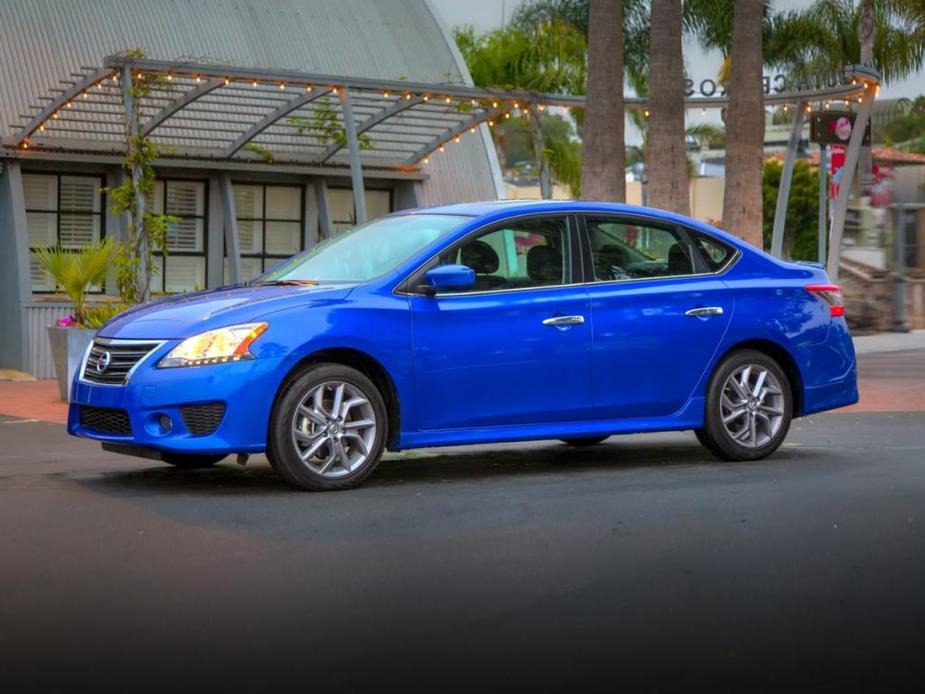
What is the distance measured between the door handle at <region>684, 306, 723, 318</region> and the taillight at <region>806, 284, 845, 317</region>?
2.72 feet

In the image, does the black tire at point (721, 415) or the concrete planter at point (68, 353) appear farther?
the concrete planter at point (68, 353)

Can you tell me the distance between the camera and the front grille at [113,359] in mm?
8875

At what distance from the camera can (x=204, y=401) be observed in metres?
8.62

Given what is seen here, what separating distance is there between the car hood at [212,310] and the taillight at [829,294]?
10.8 ft

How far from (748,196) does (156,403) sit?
49.7ft

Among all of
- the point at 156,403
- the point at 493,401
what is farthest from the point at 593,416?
the point at 156,403

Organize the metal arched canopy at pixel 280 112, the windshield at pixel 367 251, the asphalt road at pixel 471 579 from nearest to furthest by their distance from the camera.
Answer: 1. the asphalt road at pixel 471 579
2. the windshield at pixel 367 251
3. the metal arched canopy at pixel 280 112

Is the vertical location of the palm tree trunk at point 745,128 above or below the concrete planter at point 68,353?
above

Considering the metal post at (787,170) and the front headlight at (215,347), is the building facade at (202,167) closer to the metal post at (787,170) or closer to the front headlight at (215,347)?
the metal post at (787,170)

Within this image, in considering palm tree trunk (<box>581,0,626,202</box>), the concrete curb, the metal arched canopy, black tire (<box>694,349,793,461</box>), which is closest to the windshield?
black tire (<box>694,349,793,461</box>)

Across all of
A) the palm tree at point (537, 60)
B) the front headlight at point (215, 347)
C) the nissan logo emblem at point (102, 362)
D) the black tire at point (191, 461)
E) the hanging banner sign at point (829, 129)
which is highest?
the palm tree at point (537, 60)

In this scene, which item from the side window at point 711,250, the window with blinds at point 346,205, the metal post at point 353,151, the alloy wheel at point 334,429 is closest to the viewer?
the alloy wheel at point 334,429

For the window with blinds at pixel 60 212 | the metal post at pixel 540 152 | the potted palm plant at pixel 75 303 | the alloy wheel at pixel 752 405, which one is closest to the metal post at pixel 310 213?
the window with blinds at pixel 60 212

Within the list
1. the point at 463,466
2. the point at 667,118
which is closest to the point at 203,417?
the point at 463,466
